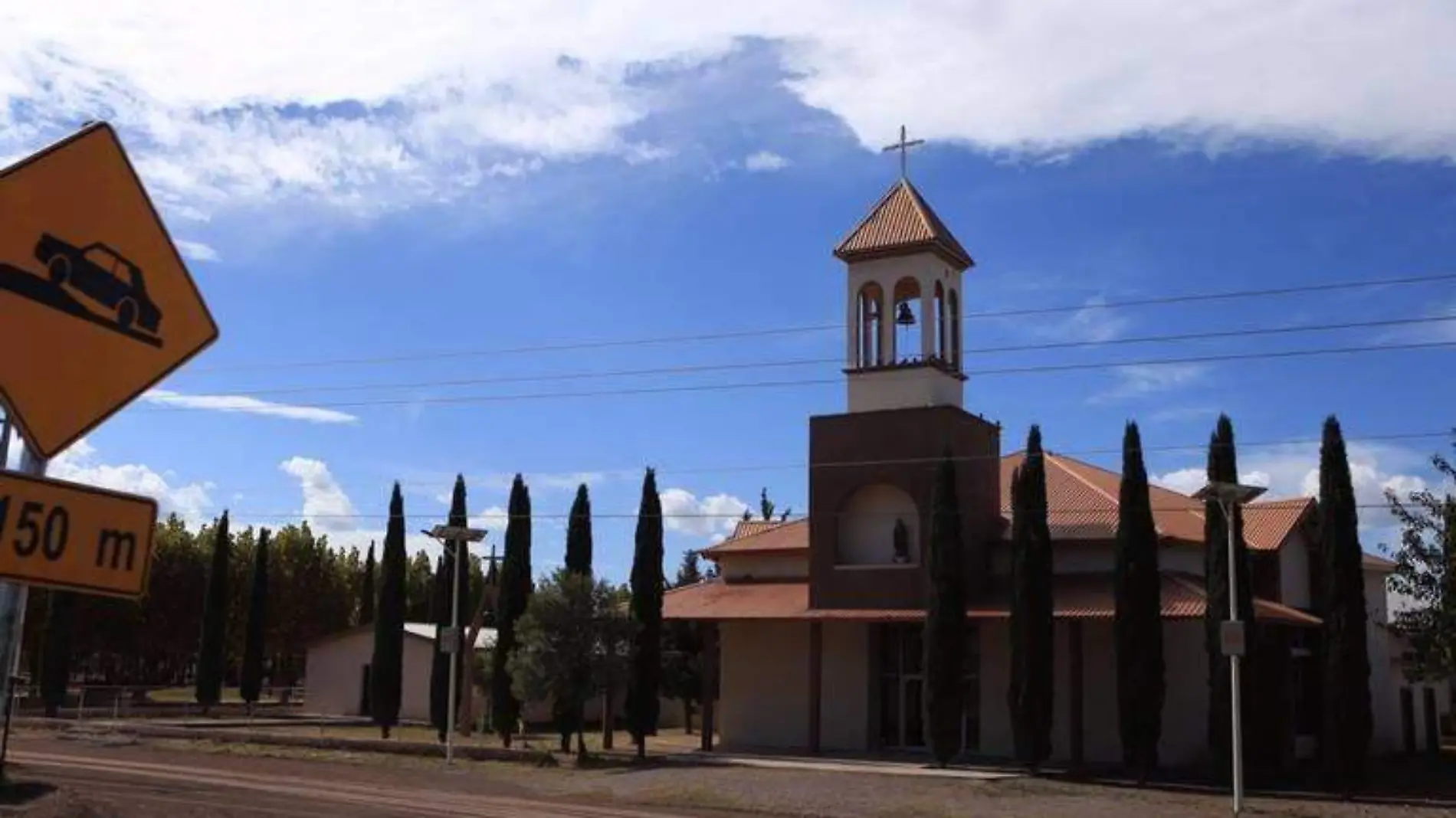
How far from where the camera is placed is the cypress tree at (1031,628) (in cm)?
3297

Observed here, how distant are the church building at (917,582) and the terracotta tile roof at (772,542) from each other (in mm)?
530

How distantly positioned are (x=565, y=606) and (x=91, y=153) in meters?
33.5

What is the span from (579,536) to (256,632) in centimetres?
2490

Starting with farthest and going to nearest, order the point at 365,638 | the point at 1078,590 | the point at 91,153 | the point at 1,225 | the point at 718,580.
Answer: the point at 365,638
the point at 718,580
the point at 1078,590
the point at 91,153
the point at 1,225

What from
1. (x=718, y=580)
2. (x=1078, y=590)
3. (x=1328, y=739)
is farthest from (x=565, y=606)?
Answer: (x=1328, y=739)

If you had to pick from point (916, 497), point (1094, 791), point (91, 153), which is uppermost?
point (916, 497)

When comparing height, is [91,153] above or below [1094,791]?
above

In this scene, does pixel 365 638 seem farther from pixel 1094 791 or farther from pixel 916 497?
pixel 1094 791

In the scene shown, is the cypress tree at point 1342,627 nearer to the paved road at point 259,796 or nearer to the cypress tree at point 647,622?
the paved road at point 259,796

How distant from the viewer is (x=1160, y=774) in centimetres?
3350

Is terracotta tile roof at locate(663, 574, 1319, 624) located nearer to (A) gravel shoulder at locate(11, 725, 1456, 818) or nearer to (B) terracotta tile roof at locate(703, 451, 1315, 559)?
(B) terracotta tile roof at locate(703, 451, 1315, 559)

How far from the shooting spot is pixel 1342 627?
31.8 metres

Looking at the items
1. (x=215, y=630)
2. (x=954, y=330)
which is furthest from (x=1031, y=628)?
(x=215, y=630)

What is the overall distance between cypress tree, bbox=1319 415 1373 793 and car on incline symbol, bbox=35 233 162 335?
105 feet
